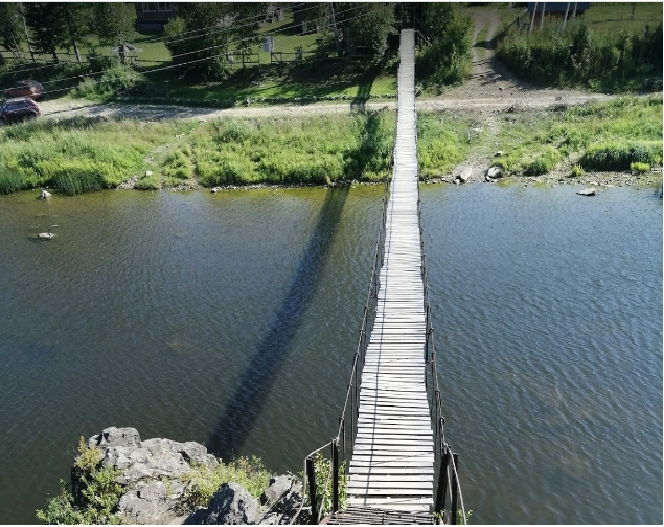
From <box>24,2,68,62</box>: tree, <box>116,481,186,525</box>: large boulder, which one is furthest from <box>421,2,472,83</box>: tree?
<box>116,481,186,525</box>: large boulder

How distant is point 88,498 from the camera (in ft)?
44.7

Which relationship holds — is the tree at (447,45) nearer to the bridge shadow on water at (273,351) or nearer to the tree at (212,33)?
the tree at (212,33)

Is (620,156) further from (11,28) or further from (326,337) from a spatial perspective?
(11,28)

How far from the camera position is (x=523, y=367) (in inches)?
736

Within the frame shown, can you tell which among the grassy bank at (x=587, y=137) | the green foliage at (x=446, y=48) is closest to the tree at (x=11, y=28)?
the green foliage at (x=446, y=48)

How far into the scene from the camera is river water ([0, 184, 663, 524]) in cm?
1588

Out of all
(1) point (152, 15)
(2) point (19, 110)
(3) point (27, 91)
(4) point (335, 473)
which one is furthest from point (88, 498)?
(1) point (152, 15)

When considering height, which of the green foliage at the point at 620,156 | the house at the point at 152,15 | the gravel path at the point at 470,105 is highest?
the house at the point at 152,15

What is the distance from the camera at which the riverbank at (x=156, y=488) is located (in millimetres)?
12828

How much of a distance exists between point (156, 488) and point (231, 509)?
123 inches

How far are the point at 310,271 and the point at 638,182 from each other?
19.2 metres

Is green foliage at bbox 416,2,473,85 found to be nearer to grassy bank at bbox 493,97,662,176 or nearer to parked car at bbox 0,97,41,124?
grassy bank at bbox 493,97,662,176

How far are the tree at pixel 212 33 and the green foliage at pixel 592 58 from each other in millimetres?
19908

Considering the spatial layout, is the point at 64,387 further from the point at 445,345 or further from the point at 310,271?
the point at 445,345
